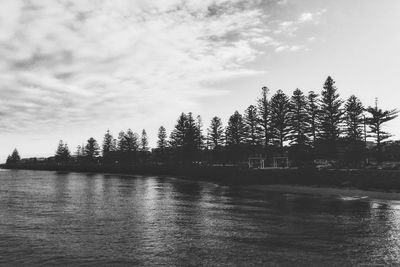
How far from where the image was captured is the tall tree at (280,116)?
283 ft

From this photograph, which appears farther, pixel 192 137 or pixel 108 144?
pixel 108 144

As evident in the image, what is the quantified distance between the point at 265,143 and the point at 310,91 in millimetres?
17211

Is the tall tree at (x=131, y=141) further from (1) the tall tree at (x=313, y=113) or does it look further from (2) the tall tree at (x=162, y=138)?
(1) the tall tree at (x=313, y=113)

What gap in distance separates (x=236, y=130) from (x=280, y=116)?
23.6 meters

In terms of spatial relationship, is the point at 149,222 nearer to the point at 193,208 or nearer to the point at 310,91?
the point at 193,208

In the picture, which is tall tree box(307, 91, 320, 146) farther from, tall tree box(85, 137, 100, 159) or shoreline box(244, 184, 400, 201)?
tall tree box(85, 137, 100, 159)

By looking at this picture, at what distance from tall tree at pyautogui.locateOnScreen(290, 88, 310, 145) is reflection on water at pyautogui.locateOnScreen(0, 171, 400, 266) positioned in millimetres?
50777

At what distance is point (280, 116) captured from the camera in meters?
86.6

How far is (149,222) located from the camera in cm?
2641

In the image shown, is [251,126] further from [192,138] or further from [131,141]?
Answer: [131,141]

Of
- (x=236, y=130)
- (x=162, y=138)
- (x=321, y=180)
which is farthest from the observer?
(x=162, y=138)

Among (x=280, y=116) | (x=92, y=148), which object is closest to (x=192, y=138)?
(x=280, y=116)

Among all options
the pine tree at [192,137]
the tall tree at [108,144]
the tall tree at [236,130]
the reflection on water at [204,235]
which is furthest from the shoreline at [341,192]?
the tall tree at [108,144]

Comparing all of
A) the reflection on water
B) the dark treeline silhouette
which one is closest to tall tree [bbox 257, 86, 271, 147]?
the dark treeline silhouette
